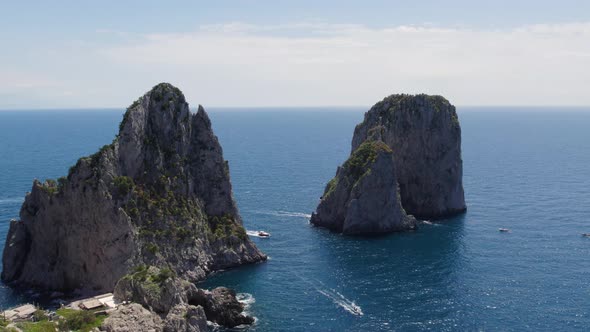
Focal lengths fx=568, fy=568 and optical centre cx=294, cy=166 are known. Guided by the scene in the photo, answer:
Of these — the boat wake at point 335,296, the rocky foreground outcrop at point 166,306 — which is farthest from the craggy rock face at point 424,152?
the rocky foreground outcrop at point 166,306

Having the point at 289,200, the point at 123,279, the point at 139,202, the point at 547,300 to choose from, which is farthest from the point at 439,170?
the point at 123,279

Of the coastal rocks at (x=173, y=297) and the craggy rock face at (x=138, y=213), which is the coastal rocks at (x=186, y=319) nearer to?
the coastal rocks at (x=173, y=297)

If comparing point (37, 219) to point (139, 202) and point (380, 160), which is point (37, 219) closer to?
point (139, 202)

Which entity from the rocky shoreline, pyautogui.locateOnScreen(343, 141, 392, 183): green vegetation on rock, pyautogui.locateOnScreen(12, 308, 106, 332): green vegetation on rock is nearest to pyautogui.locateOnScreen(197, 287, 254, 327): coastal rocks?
the rocky shoreline

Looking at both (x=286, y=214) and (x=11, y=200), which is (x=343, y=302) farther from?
(x=11, y=200)

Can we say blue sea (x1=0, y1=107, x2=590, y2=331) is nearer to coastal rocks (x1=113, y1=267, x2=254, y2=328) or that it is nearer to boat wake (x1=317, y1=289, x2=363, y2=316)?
boat wake (x1=317, y1=289, x2=363, y2=316)

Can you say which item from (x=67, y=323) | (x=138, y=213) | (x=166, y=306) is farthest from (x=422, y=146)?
(x=67, y=323)

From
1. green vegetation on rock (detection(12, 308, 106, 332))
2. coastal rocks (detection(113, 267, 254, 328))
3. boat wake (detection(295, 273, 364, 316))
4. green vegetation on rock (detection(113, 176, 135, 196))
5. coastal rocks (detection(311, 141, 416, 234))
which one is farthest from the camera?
coastal rocks (detection(311, 141, 416, 234))
